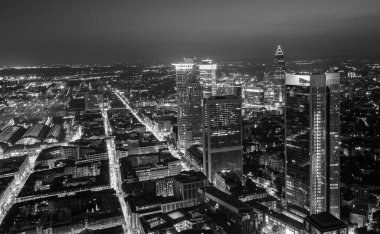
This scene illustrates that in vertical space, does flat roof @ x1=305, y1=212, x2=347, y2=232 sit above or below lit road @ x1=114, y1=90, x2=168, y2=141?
below

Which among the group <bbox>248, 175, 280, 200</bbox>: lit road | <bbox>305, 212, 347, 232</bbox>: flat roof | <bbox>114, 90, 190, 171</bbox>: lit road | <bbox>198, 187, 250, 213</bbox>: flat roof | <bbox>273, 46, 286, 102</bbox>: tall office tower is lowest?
<bbox>248, 175, 280, 200</bbox>: lit road

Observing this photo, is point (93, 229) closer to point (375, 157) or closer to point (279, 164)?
point (279, 164)

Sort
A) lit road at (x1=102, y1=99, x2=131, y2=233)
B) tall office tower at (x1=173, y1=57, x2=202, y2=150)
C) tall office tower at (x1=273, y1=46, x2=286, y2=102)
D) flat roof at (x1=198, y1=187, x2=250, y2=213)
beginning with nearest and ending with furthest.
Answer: flat roof at (x1=198, y1=187, x2=250, y2=213)
lit road at (x1=102, y1=99, x2=131, y2=233)
tall office tower at (x1=173, y1=57, x2=202, y2=150)
tall office tower at (x1=273, y1=46, x2=286, y2=102)

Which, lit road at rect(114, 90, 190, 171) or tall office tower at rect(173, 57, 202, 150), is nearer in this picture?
lit road at rect(114, 90, 190, 171)

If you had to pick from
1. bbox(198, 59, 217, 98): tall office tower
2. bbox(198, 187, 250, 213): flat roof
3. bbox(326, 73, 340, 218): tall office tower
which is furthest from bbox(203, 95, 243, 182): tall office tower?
bbox(198, 59, 217, 98): tall office tower

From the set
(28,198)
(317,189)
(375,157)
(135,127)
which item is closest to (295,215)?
(317,189)

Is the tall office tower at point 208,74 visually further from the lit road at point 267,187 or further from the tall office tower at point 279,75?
the lit road at point 267,187

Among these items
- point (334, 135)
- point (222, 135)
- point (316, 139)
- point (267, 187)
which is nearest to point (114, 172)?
point (222, 135)

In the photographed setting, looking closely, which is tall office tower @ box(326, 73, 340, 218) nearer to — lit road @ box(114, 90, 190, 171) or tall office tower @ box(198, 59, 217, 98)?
lit road @ box(114, 90, 190, 171)
